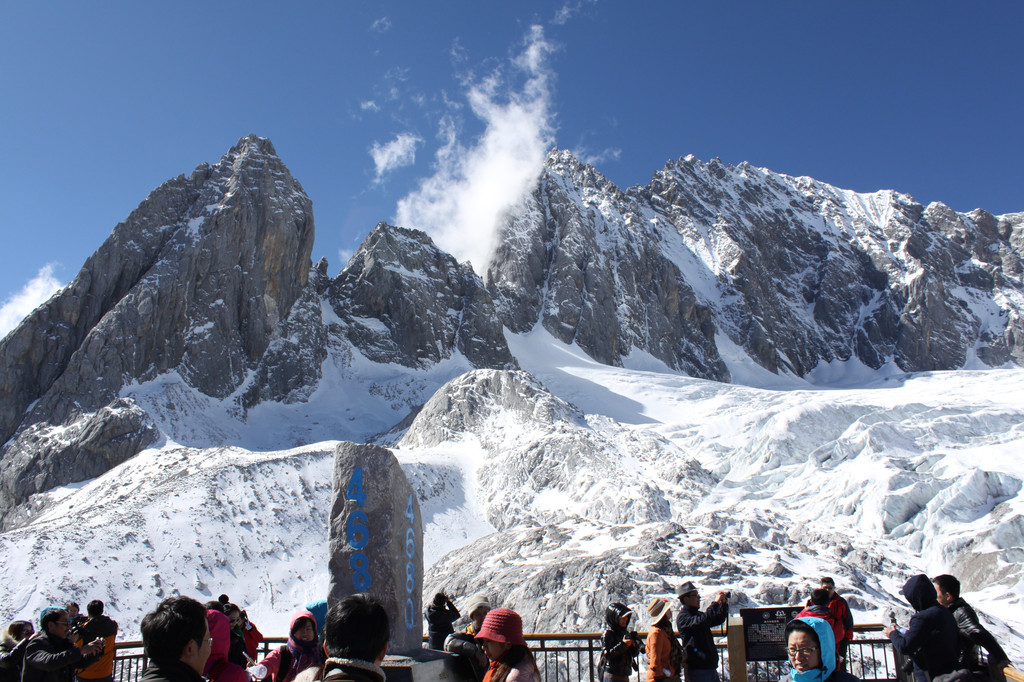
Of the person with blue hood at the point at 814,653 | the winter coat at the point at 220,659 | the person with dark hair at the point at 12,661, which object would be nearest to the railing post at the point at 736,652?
the person with blue hood at the point at 814,653

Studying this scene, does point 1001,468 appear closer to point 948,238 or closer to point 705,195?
point 705,195

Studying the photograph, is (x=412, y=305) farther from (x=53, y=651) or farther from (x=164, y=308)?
(x=53, y=651)

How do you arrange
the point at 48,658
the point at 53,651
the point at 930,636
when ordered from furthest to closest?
the point at 53,651 < the point at 48,658 < the point at 930,636

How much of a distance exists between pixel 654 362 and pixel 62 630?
311 feet

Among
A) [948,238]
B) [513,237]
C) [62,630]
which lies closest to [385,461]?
[62,630]

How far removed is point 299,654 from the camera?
572 centimetres

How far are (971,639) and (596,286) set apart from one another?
9658cm

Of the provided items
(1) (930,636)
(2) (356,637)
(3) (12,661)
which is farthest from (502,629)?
(3) (12,661)

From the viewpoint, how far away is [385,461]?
8336 mm

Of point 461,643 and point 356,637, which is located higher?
point 356,637

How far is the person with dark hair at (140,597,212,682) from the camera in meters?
3.41

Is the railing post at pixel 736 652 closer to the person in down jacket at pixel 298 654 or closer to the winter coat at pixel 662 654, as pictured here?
the winter coat at pixel 662 654

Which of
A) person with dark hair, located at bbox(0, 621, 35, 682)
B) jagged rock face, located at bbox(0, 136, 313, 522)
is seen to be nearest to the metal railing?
person with dark hair, located at bbox(0, 621, 35, 682)

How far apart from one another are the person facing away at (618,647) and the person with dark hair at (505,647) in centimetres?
217
